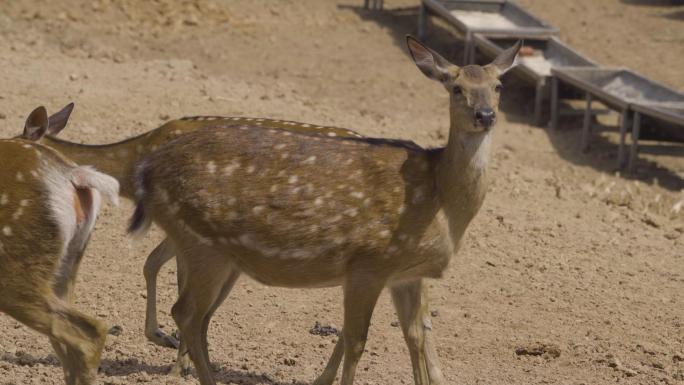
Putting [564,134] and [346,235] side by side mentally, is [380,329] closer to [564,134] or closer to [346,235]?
[346,235]

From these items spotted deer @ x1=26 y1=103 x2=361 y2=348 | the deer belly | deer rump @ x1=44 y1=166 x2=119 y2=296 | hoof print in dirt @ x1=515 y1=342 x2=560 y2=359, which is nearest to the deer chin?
the deer belly

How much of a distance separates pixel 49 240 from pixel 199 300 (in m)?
0.99

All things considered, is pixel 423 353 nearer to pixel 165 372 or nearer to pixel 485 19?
pixel 165 372

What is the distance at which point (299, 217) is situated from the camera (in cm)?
636

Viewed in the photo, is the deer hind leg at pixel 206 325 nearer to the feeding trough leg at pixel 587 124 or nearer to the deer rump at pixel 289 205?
the deer rump at pixel 289 205

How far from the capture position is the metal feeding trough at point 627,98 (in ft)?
44.3

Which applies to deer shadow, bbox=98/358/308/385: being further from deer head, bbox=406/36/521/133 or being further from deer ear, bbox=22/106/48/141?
deer head, bbox=406/36/521/133

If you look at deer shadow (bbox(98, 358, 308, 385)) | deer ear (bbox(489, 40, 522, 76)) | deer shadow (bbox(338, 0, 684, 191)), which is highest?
deer ear (bbox(489, 40, 522, 76))

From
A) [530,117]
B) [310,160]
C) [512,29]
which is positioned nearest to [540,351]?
[310,160]

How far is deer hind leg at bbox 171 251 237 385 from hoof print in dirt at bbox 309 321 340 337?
1326 millimetres

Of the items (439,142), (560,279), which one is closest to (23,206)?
(560,279)

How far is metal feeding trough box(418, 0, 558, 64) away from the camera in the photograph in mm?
16453

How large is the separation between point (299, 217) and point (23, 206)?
140cm

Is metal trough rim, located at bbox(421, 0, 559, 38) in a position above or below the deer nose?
below
